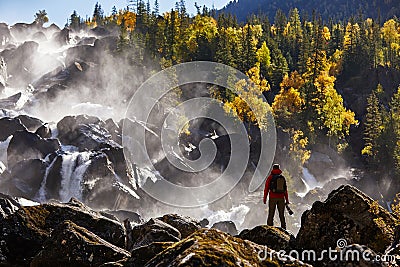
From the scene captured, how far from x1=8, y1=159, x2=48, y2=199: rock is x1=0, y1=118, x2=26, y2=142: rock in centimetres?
726

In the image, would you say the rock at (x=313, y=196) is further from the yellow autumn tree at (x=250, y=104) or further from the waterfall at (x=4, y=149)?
the waterfall at (x=4, y=149)

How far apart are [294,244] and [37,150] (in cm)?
4242

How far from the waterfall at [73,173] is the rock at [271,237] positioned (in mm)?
36564

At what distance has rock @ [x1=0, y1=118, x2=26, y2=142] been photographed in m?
51.9

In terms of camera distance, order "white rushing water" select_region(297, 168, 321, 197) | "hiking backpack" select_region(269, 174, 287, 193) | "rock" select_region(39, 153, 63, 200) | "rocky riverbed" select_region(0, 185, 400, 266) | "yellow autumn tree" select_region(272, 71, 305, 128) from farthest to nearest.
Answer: "yellow autumn tree" select_region(272, 71, 305, 128) → "white rushing water" select_region(297, 168, 321, 197) → "rock" select_region(39, 153, 63, 200) → "hiking backpack" select_region(269, 174, 287, 193) → "rocky riverbed" select_region(0, 185, 400, 266)

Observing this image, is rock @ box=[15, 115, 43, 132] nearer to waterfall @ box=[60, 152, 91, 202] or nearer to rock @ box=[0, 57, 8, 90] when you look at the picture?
waterfall @ box=[60, 152, 91, 202]

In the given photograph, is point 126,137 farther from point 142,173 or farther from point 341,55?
point 341,55

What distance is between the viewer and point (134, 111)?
81.5 m

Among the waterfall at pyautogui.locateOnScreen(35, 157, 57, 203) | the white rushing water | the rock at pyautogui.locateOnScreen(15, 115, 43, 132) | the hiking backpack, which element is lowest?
the hiking backpack

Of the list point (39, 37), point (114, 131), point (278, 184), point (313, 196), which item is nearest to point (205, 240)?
point (278, 184)

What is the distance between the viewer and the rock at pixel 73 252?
11.3 metres

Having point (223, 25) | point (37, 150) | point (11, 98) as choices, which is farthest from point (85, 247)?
point (223, 25)

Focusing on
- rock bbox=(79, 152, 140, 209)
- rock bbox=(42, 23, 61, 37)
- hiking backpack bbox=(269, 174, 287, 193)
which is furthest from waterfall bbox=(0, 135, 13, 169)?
rock bbox=(42, 23, 61, 37)

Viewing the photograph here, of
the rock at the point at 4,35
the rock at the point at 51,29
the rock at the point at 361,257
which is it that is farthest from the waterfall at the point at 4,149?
the rock at the point at 51,29
